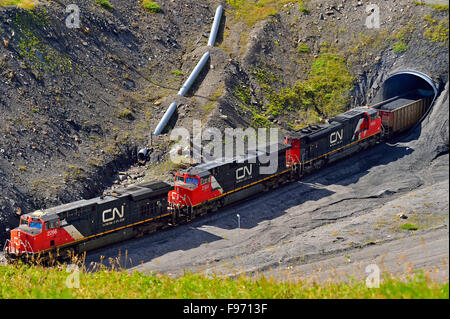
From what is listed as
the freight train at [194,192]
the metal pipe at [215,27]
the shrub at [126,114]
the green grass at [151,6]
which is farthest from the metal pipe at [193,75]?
the freight train at [194,192]

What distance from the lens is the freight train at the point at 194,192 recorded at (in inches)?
1223

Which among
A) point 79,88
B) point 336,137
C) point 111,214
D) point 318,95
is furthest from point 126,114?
point 318,95

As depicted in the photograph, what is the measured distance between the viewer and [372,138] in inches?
1933

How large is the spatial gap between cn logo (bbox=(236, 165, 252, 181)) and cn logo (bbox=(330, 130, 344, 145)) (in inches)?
346

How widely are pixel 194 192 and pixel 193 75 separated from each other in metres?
20.2

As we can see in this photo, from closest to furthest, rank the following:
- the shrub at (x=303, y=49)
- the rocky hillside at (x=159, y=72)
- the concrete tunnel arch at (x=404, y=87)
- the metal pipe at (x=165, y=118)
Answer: the rocky hillside at (x=159, y=72)
the metal pipe at (x=165, y=118)
the concrete tunnel arch at (x=404, y=87)
the shrub at (x=303, y=49)

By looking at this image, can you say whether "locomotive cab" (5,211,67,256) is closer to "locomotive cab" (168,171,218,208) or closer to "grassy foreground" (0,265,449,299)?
"locomotive cab" (168,171,218,208)

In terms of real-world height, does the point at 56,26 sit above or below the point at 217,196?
above

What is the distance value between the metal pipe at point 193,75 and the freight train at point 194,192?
13187 mm

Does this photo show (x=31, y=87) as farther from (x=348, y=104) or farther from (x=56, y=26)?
(x=348, y=104)

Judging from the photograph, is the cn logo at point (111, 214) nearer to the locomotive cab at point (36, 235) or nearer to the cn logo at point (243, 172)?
the locomotive cab at point (36, 235)

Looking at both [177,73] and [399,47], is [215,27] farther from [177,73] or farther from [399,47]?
[399,47]
